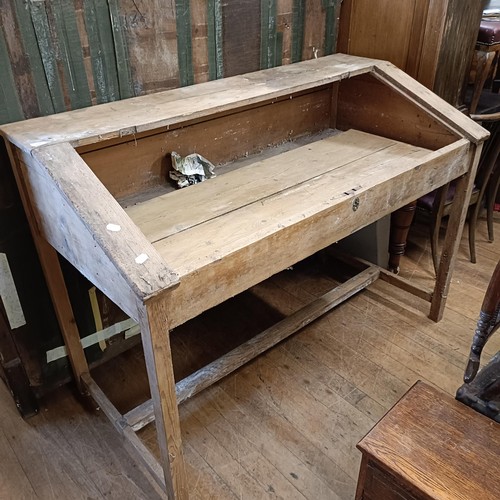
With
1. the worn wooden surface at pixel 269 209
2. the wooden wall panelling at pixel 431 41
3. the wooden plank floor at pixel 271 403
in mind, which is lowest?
the wooden plank floor at pixel 271 403

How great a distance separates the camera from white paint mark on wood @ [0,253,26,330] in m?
1.60

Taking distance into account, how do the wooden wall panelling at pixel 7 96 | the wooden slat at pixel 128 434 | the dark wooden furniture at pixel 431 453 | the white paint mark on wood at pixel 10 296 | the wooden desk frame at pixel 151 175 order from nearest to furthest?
the dark wooden furniture at pixel 431 453 < the wooden desk frame at pixel 151 175 < the wooden wall panelling at pixel 7 96 < the wooden slat at pixel 128 434 < the white paint mark on wood at pixel 10 296

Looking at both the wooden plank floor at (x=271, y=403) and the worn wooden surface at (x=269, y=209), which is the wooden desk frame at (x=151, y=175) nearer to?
the worn wooden surface at (x=269, y=209)

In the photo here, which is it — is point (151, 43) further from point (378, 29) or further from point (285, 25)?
point (378, 29)

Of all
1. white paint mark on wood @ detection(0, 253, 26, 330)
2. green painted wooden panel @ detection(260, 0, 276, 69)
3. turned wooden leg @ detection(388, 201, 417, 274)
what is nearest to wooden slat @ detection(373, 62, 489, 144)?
green painted wooden panel @ detection(260, 0, 276, 69)

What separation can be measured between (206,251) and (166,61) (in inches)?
28.8

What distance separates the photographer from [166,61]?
164 cm

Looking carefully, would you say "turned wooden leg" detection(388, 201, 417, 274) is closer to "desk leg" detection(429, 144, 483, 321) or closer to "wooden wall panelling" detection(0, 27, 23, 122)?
"desk leg" detection(429, 144, 483, 321)

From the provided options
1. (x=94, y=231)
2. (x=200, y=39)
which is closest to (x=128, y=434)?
(x=94, y=231)

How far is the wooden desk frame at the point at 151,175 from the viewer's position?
1.11 m

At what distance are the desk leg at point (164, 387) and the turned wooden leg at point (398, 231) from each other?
4.94 ft

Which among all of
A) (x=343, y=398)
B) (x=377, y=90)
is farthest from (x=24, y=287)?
(x=377, y=90)

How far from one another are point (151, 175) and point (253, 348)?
73 cm

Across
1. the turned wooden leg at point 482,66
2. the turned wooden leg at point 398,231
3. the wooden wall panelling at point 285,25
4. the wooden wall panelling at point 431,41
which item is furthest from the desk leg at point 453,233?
the wooden wall panelling at point 285,25
